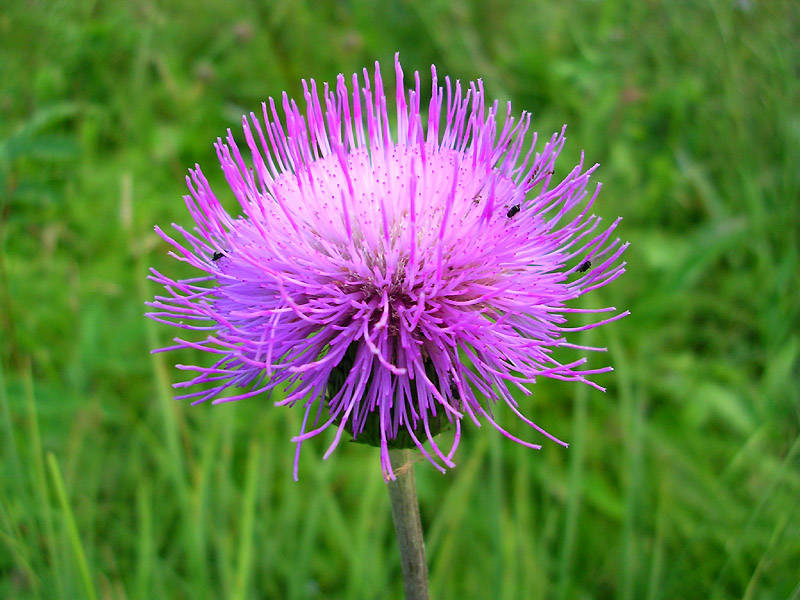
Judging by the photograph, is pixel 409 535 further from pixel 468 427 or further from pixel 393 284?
pixel 468 427

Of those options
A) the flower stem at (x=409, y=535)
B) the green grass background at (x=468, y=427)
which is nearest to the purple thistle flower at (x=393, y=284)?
the flower stem at (x=409, y=535)

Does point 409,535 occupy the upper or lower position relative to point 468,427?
lower

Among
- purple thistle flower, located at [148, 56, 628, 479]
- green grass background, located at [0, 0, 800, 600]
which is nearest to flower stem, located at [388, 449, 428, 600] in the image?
purple thistle flower, located at [148, 56, 628, 479]

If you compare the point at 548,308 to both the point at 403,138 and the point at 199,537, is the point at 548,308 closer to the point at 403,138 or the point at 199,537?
the point at 403,138

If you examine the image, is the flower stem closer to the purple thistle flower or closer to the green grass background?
the purple thistle flower

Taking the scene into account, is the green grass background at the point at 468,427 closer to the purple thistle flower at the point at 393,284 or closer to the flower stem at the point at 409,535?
the flower stem at the point at 409,535

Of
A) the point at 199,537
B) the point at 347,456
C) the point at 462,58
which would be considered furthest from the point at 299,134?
the point at 462,58

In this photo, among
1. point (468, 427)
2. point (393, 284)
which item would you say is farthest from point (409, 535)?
point (468, 427)

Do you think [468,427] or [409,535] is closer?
[409,535]
